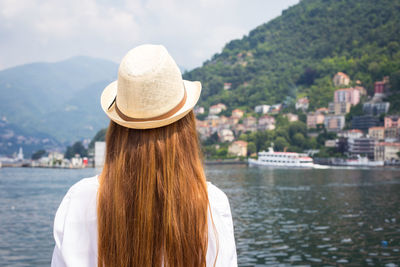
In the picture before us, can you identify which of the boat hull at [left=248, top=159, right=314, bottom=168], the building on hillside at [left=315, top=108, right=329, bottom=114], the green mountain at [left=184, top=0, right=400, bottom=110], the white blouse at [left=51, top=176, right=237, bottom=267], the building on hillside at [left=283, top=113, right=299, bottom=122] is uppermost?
the green mountain at [left=184, top=0, right=400, bottom=110]

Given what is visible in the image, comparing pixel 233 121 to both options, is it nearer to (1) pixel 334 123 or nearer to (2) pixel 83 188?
(1) pixel 334 123

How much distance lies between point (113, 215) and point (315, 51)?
112m

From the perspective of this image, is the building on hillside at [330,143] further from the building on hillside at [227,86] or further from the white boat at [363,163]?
the building on hillside at [227,86]

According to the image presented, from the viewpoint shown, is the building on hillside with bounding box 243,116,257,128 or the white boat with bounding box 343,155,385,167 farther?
the building on hillside with bounding box 243,116,257,128

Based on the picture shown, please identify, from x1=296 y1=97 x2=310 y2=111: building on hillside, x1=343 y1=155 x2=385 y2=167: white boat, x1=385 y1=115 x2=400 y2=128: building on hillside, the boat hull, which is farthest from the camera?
x1=296 y1=97 x2=310 y2=111: building on hillside

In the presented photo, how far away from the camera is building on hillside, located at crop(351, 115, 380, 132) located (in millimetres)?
76375

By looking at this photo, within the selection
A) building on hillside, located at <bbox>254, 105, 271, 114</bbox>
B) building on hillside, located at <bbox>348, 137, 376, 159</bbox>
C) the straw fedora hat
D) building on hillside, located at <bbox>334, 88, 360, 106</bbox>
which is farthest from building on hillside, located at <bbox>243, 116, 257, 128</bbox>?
the straw fedora hat

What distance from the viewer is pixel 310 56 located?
358ft

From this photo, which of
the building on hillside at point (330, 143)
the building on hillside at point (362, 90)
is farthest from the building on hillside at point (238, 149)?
the building on hillside at point (362, 90)

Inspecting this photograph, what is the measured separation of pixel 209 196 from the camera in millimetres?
1100

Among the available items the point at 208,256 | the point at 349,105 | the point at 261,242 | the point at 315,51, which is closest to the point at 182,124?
the point at 208,256

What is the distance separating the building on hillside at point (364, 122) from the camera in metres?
76.4

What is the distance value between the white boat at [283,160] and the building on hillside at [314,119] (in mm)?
17262

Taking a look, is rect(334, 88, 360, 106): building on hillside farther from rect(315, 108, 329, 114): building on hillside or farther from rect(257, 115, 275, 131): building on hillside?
rect(257, 115, 275, 131): building on hillside
